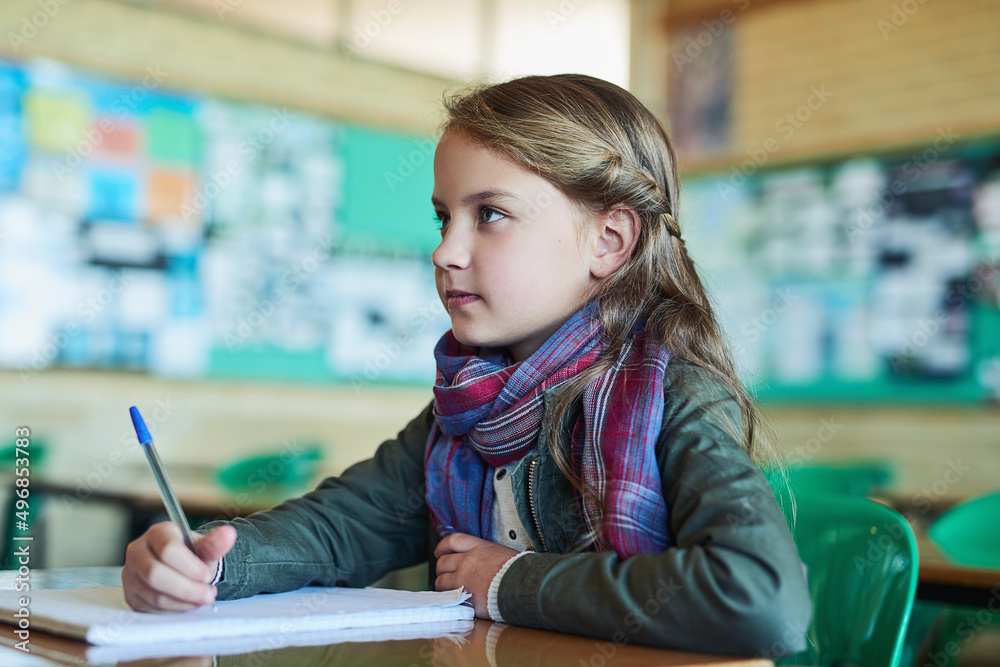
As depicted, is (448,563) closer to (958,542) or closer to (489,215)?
(489,215)

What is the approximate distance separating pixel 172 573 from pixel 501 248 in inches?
20.0

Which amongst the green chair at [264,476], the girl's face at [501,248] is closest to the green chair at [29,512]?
the green chair at [264,476]

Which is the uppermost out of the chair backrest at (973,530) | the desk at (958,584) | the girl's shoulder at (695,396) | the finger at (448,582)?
the girl's shoulder at (695,396)

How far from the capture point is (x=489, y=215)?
3.73 ft

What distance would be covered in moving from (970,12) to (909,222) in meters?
0.99

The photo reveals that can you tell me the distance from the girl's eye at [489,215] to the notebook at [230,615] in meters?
0.43

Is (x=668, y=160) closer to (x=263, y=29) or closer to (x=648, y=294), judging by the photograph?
(x=648, y=294)

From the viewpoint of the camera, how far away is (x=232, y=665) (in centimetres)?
68

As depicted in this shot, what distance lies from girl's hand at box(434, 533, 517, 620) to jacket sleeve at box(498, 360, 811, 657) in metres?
0.03

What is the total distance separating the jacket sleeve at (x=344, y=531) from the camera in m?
1.05

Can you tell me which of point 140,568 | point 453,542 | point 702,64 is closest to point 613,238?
point 453,542

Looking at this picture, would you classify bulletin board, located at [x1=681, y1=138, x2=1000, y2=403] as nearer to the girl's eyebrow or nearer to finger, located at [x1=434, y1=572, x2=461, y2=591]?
the girl's eyebrow

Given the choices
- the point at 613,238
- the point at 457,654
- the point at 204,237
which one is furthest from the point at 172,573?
the point at 204,237

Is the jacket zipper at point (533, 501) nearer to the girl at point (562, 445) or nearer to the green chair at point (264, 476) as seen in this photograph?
the girl at point (562, 445)
